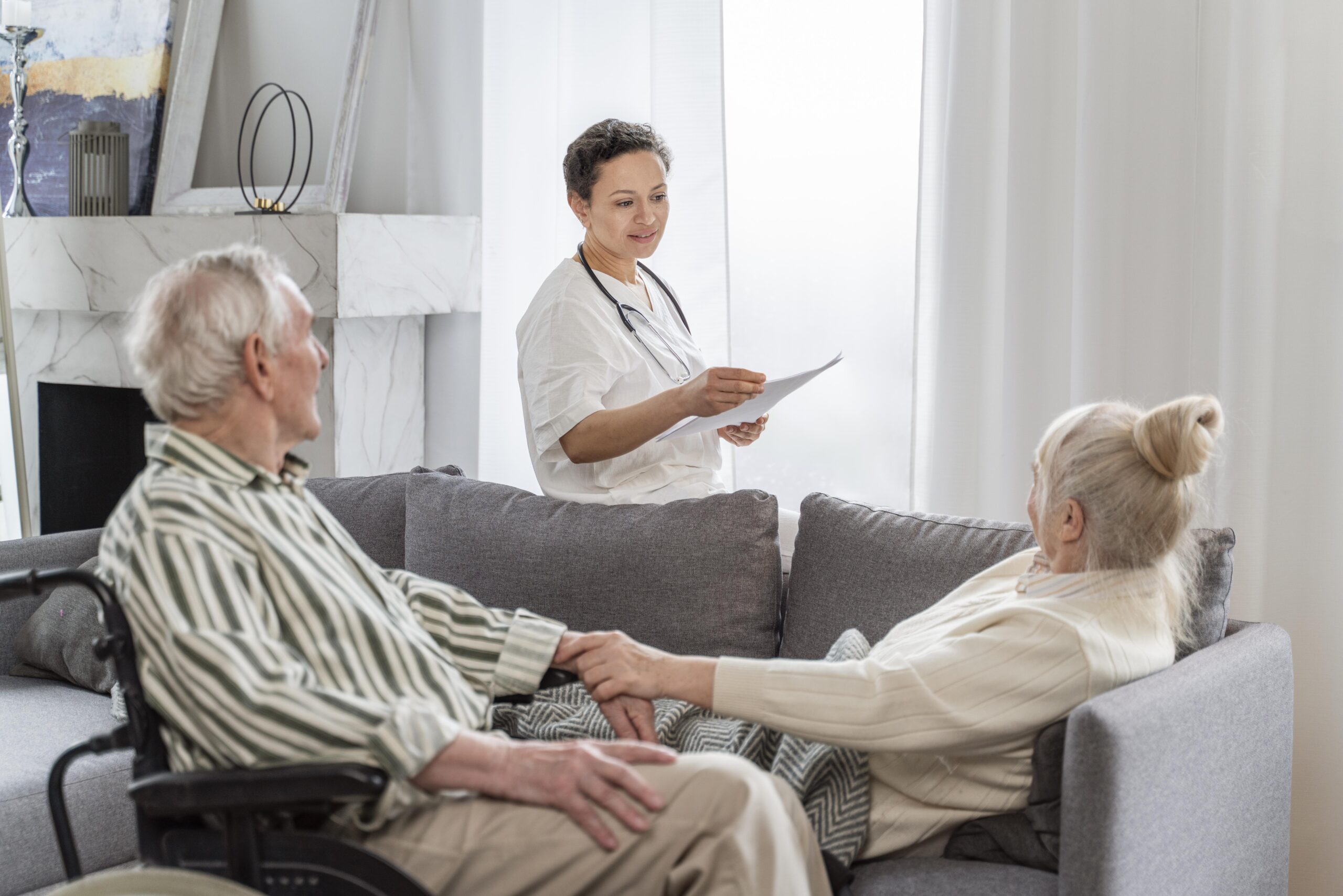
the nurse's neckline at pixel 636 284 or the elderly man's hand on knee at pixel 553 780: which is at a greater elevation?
the nurse's neckline at pixel 636 284

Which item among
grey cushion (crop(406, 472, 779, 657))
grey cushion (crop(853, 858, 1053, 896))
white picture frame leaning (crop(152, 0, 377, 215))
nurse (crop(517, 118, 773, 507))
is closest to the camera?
grey cushion (crop(853, 858, 1053, 896))

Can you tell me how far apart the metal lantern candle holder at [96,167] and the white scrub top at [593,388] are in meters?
2.06

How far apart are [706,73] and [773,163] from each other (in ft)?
0.89

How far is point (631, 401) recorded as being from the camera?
2398 millimetres

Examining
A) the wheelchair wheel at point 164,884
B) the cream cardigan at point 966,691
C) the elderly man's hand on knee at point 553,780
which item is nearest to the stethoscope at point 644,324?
the cream cardigan at point 966,691

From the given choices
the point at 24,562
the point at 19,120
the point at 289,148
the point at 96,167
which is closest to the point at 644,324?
the point at 24,562

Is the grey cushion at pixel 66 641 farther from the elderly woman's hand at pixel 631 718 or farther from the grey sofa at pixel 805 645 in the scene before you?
the elderly woman's hand at pixel 631 718

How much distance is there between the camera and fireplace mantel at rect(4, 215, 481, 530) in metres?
3.40

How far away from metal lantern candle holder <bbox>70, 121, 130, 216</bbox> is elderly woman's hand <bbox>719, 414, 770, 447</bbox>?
2.38 meters

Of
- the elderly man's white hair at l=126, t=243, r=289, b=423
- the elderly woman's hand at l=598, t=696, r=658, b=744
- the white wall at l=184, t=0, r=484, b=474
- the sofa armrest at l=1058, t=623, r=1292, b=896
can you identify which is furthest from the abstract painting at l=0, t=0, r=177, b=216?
the sofa armrest at l=1058, t=623, r=1292, b=896

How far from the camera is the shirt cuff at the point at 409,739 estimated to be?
4.17 ft

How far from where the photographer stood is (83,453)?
404 centimetres

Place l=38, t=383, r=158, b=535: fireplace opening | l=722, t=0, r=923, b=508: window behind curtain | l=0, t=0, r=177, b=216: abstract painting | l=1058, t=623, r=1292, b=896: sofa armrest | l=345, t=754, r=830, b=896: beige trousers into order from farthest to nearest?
l=38, t=383, r=158, b=535: fireplace opening → l=0, t=0, r=177, b=216: abstract painting → l=722, t=0, r=923, b=508: window behind curtain → l=1058, t=623, r=1292, b=896: sofa armrest → l=345, t=754, r=830, b=896: beige trousers

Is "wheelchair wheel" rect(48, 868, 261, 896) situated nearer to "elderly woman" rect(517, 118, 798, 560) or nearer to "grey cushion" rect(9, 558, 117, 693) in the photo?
"elderly woman" rect(517, 118, 798, 560)
